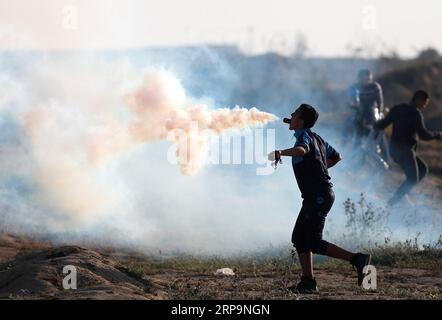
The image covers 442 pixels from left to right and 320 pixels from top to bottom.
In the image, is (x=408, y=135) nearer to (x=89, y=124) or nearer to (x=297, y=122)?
(x=89, y=124)

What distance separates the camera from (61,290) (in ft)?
29.2

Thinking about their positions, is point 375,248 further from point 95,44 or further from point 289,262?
point 95,44

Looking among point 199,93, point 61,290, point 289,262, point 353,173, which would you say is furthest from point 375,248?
point 353,173

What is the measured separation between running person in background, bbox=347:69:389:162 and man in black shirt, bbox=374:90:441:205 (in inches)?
136

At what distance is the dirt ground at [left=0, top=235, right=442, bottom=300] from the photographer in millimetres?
8914

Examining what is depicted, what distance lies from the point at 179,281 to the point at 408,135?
19.4ft

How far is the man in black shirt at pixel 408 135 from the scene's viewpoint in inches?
579

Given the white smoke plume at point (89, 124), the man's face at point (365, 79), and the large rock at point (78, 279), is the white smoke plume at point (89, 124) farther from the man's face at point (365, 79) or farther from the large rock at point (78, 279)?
the man's face at point (365, 79)

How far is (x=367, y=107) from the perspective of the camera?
736 inches

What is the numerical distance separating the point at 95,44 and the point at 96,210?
146 inches

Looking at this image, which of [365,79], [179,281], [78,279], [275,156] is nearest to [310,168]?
[275,156]

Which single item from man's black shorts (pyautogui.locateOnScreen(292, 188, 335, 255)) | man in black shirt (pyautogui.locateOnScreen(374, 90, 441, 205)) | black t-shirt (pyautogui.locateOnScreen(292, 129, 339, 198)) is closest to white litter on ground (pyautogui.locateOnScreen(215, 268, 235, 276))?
man's black shorts (pyautogui.locateOnScreen(292, 188, 335, 255))

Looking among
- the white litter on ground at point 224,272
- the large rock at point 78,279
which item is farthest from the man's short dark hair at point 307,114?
the white litter on ground at point 224,272

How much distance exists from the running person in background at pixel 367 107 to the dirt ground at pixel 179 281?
7.49m
